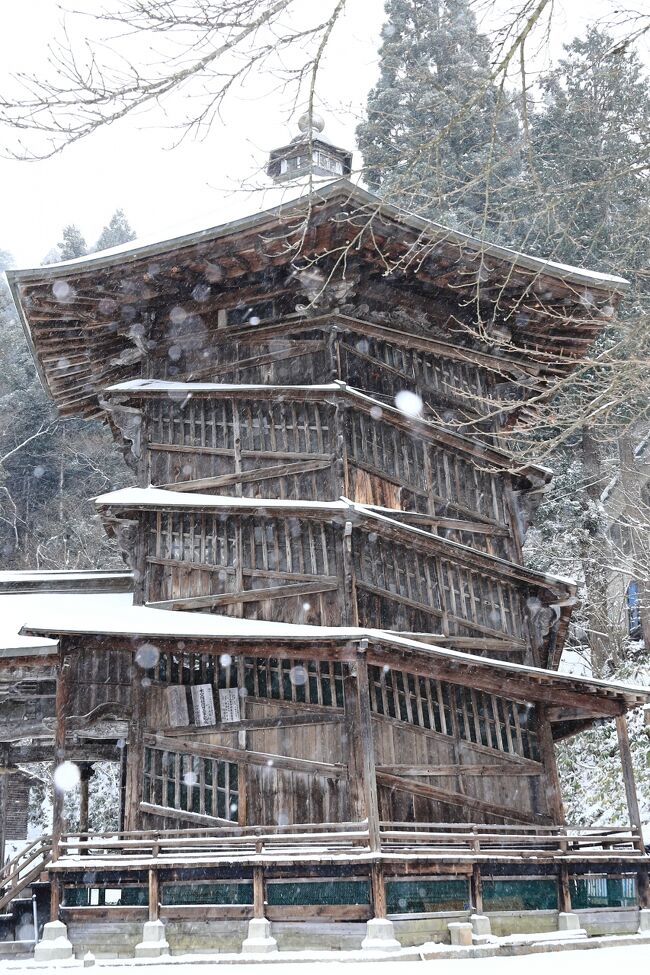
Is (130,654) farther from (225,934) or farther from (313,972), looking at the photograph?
(313,972)

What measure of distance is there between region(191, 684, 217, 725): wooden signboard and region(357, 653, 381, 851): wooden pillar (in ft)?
7.55

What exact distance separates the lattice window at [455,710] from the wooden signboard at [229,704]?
2.03 meters

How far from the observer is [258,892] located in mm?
11531

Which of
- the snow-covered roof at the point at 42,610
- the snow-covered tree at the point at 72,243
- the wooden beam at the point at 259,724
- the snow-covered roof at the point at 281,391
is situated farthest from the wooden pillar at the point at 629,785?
the snow-covered tree at the point at 72,243

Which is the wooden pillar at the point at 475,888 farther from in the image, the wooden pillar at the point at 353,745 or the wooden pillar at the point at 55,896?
the wooden pillar at the point at 55,896

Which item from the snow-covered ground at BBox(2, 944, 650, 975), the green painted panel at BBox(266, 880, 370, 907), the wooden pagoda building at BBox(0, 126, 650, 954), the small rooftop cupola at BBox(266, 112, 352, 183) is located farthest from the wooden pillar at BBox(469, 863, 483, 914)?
the small rooftop cupola at BBox(266, 112, 352, 183)

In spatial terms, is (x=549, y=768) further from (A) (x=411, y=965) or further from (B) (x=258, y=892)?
(B) (x=258, y=892)

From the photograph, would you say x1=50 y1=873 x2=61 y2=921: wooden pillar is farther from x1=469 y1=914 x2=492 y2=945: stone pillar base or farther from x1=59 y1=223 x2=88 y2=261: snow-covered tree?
x1=59 y1=223 x2=88 y2=261: snow-covered tree

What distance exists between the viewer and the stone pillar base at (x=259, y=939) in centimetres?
1110

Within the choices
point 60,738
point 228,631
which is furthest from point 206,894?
point 228,631

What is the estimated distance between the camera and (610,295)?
15.4 m

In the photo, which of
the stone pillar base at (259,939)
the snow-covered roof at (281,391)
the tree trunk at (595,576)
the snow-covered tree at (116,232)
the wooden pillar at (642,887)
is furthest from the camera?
the snow-covered tree at (116,232)

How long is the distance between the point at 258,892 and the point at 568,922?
15.5ft

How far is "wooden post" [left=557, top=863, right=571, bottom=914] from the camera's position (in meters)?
13.3
